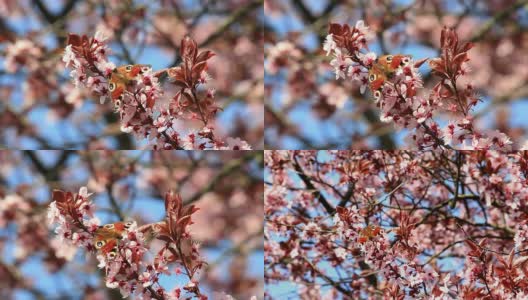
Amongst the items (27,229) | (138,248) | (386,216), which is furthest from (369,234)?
(27,229)

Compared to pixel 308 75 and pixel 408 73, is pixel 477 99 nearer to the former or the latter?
pixel 408 73

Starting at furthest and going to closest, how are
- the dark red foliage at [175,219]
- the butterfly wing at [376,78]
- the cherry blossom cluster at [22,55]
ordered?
the cherry blossom cluster at [22,55], the butterfly wing at [376,78], the dark red foliage at [175,219]

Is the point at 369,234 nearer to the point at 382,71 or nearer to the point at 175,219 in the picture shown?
the point at 382,71

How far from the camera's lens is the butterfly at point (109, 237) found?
2.24 meters

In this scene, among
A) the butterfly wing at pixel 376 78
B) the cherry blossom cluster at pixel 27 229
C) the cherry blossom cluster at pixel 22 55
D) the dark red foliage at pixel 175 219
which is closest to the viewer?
the dark red foliage at pixel 175 219

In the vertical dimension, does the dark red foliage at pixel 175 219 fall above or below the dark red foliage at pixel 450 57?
below

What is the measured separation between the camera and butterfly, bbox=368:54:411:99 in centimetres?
230

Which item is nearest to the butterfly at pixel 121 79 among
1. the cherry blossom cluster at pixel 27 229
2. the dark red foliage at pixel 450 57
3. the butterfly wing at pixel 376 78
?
the butterfly wing at pixel 376 78

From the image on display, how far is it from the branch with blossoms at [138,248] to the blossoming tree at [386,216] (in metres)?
0.71

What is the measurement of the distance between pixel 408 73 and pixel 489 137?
418 millimetres

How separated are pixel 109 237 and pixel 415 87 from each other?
117 cm

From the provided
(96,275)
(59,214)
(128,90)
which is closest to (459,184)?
(128,90)

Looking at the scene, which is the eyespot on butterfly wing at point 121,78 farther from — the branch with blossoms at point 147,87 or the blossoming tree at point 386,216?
the blossoming tree at point 386,216

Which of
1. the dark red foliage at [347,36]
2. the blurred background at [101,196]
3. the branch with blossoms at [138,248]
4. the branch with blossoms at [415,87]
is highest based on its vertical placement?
the blurred background at [101,196]
